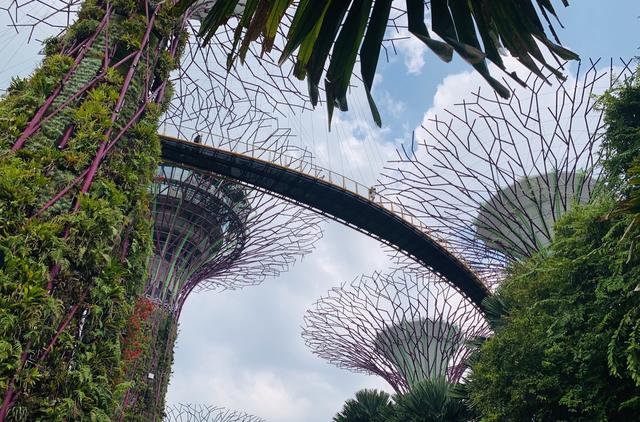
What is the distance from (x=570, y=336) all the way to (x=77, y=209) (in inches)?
295

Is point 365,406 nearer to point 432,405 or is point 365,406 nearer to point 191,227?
point 432,405

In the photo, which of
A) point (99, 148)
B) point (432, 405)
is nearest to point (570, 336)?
point (432, 405)

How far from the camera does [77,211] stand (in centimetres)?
431

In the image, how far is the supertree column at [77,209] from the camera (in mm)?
3740

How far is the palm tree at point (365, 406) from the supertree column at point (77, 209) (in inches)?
467

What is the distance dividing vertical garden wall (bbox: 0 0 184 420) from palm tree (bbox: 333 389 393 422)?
1188 cm

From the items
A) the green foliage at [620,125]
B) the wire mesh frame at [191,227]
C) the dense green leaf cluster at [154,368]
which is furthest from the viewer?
the wire mesh frame at [191,227]

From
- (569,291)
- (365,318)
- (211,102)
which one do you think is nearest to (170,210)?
(211,102)

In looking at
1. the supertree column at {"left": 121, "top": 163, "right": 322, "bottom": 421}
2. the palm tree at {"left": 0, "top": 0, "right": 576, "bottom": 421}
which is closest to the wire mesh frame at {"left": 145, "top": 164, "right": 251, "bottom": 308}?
the supertree column at {"left": 121, "top": 163, "right": 322, "bottom": 421}

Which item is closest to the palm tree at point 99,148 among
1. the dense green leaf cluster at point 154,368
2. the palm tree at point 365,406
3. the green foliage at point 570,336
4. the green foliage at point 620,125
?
the green foliage at point 570,336

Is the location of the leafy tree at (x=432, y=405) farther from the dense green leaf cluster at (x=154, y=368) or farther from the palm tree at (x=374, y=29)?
the palm tree at (x=374, y=29)

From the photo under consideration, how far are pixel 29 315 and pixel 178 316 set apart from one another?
1473 cm

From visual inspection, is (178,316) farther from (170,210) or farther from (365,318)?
(365,318)

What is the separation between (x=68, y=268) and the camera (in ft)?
13.4
